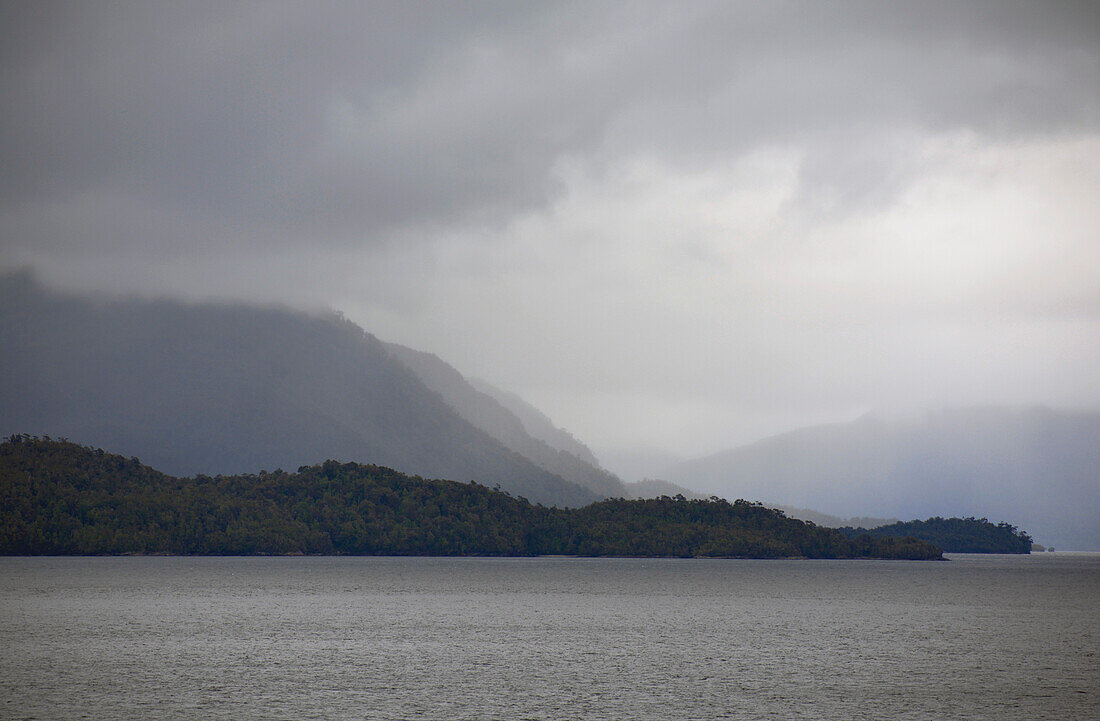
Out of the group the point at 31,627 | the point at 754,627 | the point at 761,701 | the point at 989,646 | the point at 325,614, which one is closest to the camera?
the point at 761,701

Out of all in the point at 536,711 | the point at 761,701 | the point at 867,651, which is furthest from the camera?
the point at 867,651

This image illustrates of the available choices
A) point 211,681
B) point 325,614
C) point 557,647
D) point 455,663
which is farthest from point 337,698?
point 325,614

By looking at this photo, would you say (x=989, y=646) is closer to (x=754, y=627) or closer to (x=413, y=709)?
(x=754, y=627)

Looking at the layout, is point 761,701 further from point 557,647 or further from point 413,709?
point 557,647

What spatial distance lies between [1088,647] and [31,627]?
113191 millimetres

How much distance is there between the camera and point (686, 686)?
75.6 m

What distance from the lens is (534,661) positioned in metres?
89.9

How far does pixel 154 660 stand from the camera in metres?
86.9

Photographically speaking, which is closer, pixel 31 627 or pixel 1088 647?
pixel 1088 647

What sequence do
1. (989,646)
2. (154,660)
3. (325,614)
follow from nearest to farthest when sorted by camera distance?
(154,660) → (989,646) → (325,614)

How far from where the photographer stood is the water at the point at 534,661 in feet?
217

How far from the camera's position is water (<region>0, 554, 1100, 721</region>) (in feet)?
217

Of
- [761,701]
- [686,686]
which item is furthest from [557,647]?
[761,701]

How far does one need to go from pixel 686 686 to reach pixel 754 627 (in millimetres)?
53770
